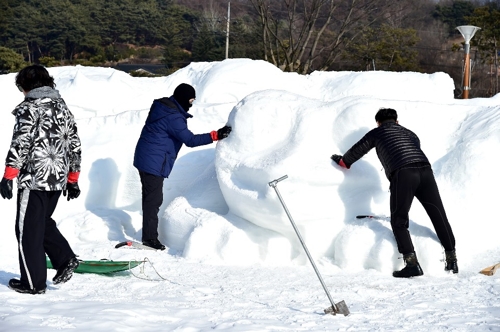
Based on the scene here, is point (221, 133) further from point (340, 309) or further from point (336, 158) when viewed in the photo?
point (340, 309)

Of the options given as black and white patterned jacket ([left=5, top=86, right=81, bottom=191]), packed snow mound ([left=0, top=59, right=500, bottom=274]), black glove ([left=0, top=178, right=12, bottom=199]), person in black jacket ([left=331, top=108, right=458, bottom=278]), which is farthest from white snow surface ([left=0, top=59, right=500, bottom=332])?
black and white patterned jacket ([left=5, top=86, right=81, bottom=191])

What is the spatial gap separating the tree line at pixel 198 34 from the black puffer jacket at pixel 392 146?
2331 centimetres

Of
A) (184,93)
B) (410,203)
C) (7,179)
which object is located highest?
(184,93)

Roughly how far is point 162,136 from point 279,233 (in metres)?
1.35

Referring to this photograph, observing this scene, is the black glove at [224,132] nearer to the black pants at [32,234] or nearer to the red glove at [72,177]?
the red glove at [72,177]

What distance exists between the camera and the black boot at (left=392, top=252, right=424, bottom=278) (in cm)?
493

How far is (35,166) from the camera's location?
14.6 ft

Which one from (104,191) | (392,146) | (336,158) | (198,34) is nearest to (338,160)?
(336,158)

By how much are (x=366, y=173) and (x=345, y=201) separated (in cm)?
29

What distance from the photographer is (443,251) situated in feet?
16.7

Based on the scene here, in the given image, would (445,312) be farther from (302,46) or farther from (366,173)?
(302,46)

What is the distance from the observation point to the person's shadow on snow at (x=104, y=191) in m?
6.99

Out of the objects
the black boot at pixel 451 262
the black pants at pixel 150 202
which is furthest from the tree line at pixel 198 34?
the black boot at pixel 451 262

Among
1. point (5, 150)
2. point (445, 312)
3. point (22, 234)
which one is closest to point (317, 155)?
point (445, 312)
